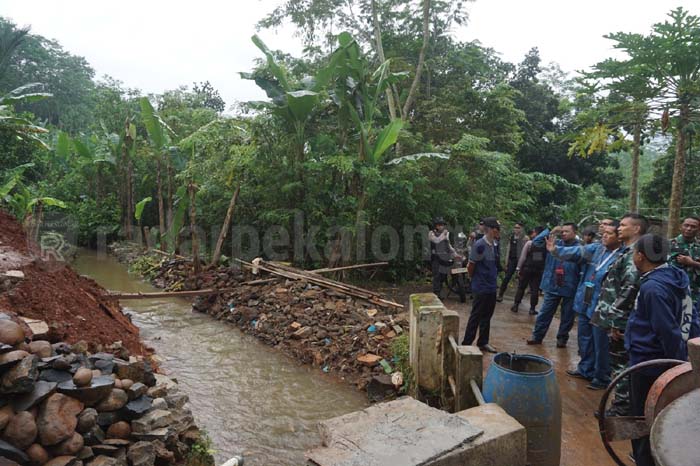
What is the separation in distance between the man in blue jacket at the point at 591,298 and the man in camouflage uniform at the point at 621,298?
343mm

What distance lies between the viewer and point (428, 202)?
11.0 metres

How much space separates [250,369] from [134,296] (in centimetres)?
217

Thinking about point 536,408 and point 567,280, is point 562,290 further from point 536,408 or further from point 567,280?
point 536,408

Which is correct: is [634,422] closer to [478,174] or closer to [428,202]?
[428,202]

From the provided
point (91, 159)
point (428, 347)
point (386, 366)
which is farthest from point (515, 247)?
point (91, 159)

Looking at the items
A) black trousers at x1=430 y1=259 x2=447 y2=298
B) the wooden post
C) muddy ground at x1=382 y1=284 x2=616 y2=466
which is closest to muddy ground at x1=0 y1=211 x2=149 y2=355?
the wooden post

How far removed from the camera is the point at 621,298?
3865mm

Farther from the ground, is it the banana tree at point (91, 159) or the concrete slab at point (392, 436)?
the banana tree at point (91, 159)

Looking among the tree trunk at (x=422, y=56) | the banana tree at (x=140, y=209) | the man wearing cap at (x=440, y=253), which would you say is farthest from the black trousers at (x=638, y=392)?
the banana tree at (x=140, y=209)

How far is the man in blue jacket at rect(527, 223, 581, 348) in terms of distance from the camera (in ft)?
19.8

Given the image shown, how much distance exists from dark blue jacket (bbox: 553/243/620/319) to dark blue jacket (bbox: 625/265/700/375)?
1647 millimetres

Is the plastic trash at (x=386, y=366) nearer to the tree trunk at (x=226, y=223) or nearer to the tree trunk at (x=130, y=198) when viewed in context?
the tree trunk at (x=226, y=223)

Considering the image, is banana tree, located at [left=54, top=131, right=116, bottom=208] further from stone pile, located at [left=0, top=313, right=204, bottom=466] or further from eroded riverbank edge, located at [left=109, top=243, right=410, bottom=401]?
stone pile, located at [left=0, top=313, right=204, bottom=466]

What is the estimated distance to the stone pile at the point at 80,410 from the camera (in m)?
2.92
